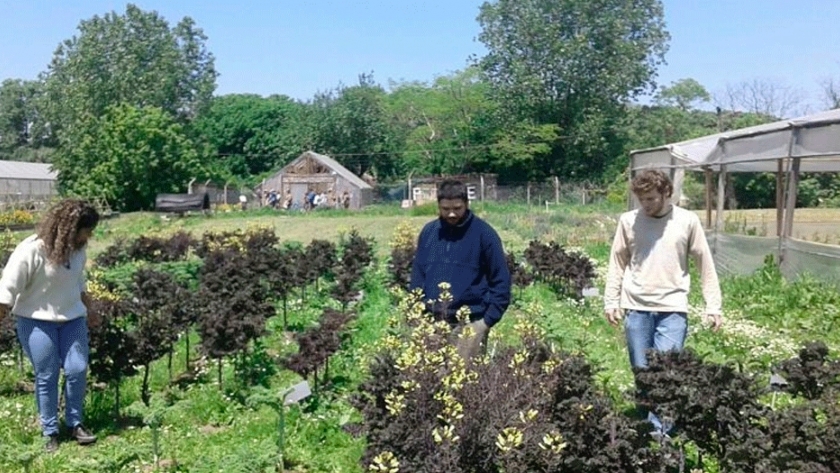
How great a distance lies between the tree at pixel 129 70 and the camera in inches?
2133

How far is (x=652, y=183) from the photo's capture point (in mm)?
4711

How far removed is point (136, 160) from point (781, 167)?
1344 inches

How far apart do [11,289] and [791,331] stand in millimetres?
6939

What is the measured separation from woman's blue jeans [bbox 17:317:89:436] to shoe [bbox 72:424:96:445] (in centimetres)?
4

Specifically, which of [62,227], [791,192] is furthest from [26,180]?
[62,227]

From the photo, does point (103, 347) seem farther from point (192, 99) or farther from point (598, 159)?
point (192, 99)

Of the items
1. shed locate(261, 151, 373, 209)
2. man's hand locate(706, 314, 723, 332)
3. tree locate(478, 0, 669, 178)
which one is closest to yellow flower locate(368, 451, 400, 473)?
man's hand locate(706, 314, 723, 332)

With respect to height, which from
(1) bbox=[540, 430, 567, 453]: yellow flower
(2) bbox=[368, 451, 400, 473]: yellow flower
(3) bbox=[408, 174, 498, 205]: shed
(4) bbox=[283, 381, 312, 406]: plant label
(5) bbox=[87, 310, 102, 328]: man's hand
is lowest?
(3) bbox=[408, 174, 498, 205]: shed

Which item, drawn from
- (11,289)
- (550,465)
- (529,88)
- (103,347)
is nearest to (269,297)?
(103,347)

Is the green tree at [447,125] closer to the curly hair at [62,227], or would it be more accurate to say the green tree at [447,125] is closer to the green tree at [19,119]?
the green tree at [19,119]

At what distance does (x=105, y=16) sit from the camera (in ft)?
186

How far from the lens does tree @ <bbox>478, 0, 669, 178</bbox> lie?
53.8 meters

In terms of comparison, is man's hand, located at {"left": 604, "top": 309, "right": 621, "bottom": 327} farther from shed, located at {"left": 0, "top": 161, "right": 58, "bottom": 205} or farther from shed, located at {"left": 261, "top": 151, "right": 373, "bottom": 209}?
shed, located at {"left": 0, "top": 161, "right": 58, "bottom": 205}

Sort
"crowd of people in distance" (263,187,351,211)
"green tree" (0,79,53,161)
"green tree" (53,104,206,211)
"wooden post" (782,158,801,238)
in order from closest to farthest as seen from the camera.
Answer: "wooden post" (782,158,801,238), "green tree" (53,104,206,211), "crowd of people in distance" (263,187,351,211), "green tree" (0,79,53,161)
